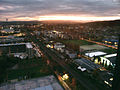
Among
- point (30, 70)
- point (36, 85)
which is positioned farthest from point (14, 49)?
point (36, 85)

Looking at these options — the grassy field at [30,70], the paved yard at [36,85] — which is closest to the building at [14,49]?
the grassy field at [30,70]

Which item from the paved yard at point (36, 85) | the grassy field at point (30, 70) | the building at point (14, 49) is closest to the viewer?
the paved yard at point (36, 85)

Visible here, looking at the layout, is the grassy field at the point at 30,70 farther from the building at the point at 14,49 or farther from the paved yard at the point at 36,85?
the building at the point at 14,49

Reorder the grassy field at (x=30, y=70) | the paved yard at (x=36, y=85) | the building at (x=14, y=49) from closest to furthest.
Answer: the paved yard at (x=36, y=85)
the grassy field at (x=30, y=70)
the building at (x=14, y=49)

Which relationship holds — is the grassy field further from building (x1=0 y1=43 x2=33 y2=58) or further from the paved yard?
building (x1=0 y1=43 x2=33 y2=58)

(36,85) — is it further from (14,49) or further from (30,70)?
(14,49)

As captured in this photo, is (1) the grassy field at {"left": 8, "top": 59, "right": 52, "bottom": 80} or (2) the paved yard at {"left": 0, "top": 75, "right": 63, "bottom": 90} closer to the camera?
(2) the paved yard at {"left": 0, "top": 75, "right": 63, "bottom": 90}

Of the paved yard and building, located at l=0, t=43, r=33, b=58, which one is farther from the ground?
building, located at l=0, t=43, r=33, b=58

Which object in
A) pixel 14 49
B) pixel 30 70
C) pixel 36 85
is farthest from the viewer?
pixel 14 49

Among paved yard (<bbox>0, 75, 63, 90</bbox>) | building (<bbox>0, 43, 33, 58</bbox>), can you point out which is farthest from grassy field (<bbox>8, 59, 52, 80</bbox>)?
building (<bbox>0, 43, 33, 58</bbox>)

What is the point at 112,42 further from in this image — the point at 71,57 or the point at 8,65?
the point at 8,65

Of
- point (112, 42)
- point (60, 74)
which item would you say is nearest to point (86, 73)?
point (60, 74)
